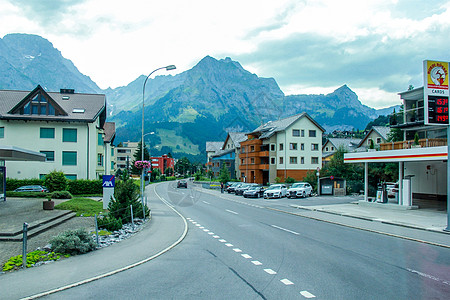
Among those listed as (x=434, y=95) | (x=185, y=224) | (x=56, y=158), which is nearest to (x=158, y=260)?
(x=185, y=224)

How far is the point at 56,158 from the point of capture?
38781 mm

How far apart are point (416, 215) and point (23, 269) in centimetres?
2126

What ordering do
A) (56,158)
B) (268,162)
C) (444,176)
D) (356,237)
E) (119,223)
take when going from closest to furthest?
1. (356,237)
2. (119,223)
3. (444,176)
4. (56,158)
5. (268,162)

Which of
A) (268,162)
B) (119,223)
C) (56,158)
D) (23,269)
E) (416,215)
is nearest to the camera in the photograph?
(23,269)

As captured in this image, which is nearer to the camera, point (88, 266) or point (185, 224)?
point (88, 266)

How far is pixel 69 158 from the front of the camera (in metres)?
39.2

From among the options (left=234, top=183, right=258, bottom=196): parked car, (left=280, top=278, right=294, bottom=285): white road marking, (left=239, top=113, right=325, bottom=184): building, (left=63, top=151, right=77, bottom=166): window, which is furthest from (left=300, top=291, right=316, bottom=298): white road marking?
(left=239, top=113, right=325, bottom=184): building

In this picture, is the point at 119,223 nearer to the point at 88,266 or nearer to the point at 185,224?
the point at 185,224

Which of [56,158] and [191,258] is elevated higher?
[56,158]

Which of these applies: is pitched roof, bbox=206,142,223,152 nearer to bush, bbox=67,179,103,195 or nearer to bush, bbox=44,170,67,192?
bush, bbox=67,179,103,195

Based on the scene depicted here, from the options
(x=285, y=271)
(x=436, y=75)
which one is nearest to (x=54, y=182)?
(x=285, y=271)

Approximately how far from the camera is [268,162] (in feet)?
204

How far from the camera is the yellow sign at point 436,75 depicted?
51.6ft

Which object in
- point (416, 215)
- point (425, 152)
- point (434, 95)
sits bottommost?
point (416, 215)
